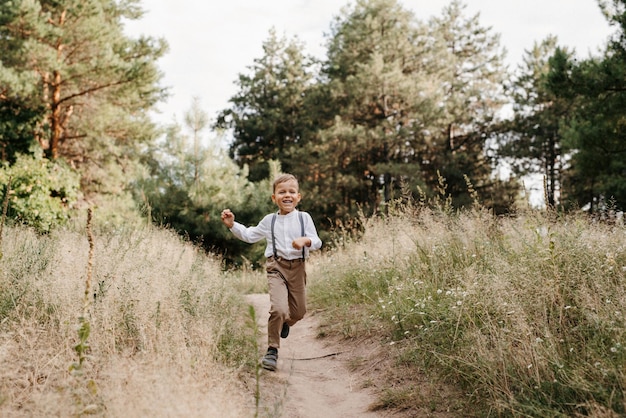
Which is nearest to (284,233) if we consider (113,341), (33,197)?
(113,341)

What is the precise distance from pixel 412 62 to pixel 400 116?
349cm

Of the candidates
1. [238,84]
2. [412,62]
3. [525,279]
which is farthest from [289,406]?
[238,84]

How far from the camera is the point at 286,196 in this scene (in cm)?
495

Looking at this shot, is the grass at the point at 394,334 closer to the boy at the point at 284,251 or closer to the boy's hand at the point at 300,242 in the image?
the boy at the point at 284,251

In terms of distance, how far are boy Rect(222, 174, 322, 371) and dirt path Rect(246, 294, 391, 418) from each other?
40 centimetres

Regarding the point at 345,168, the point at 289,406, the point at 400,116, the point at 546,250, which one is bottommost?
the point at 289,406

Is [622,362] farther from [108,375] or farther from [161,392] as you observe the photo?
[108,375]

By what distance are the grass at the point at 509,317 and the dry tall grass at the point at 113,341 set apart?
1.58 metres

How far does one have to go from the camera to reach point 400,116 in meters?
25.7

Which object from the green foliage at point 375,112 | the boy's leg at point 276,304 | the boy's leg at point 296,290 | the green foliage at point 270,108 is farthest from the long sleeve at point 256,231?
the green foliage at point 270,108

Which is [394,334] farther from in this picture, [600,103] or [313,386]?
[600,103]

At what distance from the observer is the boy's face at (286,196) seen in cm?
495

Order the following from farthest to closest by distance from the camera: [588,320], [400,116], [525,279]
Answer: [400,116] → [525,279] → [588,320]

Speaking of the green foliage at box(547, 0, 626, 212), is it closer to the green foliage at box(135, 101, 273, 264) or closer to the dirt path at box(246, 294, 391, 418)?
the dirt path at box(246, 294, 391, 418)
